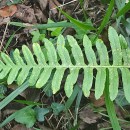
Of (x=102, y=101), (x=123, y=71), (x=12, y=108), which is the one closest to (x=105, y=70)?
(x=123, y=71)

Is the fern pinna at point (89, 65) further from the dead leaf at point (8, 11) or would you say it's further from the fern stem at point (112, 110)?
the dead leaf at point (8, 11)

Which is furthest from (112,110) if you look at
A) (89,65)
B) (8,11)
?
(8,11)

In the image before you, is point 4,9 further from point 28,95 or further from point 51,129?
point 51,129

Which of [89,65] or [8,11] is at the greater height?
[8,11]

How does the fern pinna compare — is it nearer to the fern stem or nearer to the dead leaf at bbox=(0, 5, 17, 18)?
the fern stem

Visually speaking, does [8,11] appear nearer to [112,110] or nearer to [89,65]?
[89,65]
